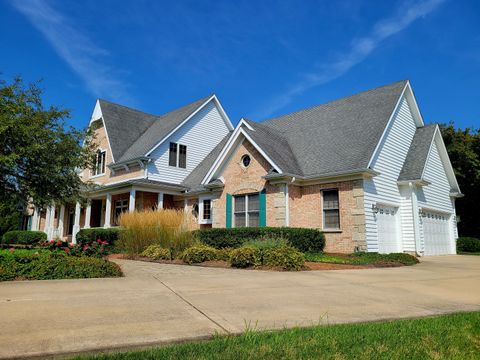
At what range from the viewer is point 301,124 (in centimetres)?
2144

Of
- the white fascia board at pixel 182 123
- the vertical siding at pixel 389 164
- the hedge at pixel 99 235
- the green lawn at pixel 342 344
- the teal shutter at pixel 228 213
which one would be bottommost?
the green lawn at pixel 342 344

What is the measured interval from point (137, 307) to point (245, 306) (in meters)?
1.54

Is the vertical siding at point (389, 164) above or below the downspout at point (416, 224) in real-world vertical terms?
above

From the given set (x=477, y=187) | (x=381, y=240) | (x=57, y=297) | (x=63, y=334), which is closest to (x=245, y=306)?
(x=63, y=334)

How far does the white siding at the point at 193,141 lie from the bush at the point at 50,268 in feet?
45.4

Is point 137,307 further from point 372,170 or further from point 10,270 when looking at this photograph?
point 372,170

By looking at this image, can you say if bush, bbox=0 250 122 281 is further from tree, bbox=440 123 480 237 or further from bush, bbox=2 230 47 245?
tree, bbox=440 123 480 237

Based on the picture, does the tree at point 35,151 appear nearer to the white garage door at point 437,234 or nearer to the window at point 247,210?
the window at point 247,210

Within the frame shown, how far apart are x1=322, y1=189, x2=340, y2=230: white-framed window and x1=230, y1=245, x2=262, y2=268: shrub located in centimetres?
590

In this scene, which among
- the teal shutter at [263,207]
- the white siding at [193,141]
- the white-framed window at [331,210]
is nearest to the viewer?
the white-framed window at [331,210]

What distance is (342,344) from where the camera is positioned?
3707 millimetres

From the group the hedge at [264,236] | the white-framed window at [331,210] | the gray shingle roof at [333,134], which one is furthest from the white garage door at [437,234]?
the hedge at [264,236]

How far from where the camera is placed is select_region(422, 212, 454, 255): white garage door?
63.4ft

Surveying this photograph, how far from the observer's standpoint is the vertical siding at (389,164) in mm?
15594
